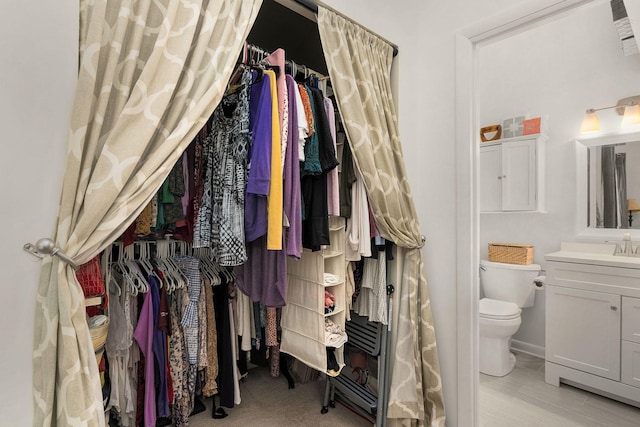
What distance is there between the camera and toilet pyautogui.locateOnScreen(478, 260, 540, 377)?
251cm

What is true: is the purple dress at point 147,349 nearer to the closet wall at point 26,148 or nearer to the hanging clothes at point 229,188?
the hanging clothes at point 229,188

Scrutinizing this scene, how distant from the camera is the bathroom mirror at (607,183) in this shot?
245cm

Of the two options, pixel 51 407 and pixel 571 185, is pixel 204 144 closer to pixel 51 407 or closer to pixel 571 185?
pixel 51 407

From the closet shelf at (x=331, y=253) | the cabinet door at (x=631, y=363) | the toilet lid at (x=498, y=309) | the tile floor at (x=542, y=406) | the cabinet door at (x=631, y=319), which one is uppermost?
the closet shelf at (x=331, y=253)

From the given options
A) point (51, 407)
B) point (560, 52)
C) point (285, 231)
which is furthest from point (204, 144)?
point (560, 52)

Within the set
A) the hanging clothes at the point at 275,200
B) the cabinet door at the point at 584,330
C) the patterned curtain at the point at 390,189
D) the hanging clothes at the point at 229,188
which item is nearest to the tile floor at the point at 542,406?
the cabinet door at the point at 584,330

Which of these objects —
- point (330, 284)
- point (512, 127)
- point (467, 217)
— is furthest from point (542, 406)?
point (512, 127)

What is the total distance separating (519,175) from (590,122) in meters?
0.64

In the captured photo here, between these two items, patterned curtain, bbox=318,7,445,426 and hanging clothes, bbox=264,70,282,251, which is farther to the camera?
patterned curtain, bbox=318,7,445,426

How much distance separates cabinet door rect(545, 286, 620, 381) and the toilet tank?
38cm

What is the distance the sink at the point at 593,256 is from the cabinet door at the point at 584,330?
22cm

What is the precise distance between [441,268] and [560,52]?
2.40 metres

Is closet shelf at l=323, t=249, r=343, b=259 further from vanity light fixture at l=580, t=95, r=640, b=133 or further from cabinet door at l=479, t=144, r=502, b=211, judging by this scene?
vanity light fixture at l=580, t=95, r=640, b=133

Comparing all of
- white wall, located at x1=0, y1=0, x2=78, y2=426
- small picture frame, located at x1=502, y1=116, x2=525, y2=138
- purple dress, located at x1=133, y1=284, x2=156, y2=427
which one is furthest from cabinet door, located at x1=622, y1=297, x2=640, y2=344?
white wall, located at x1=0, y1=0, x2=78, y2=426
